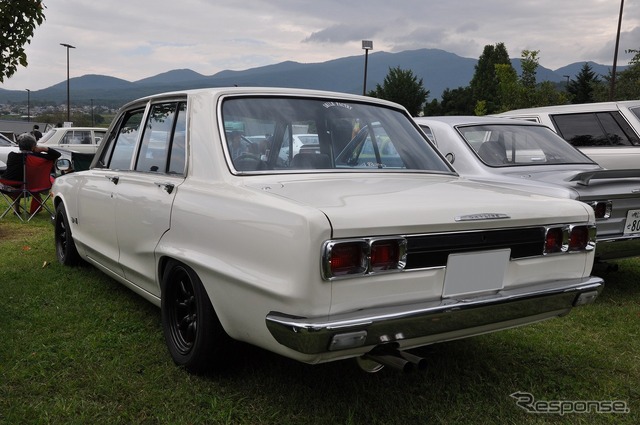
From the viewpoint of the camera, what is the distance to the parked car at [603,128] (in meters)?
6.83

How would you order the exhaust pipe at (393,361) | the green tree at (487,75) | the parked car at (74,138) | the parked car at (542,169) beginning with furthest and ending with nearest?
1. the green tree at (487,75)
2. the parked car at (74,138)
3. the parked car at (542,169)
4. the exhaust pipe at (393,361)

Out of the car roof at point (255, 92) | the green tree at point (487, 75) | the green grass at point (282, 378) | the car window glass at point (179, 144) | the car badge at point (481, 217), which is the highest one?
the green tree at point (487, 75)

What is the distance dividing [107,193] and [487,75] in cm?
6884

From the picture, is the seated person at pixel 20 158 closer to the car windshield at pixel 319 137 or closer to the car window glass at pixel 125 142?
the car window glass at pixel 125 142

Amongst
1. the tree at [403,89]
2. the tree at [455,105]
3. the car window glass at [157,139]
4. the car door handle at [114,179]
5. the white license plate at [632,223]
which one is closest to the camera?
the car window glass at [157,139]

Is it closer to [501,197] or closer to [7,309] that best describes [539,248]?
[501,197]

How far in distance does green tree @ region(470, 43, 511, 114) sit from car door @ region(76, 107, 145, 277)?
209 feet

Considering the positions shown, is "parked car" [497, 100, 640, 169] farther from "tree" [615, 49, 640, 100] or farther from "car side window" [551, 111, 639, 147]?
"tree" [615, 49, 640, 100]

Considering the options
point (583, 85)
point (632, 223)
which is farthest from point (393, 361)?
point (583, 85)

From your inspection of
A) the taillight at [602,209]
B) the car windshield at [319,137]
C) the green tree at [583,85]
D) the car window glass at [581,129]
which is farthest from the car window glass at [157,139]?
the green tree at [583,85]

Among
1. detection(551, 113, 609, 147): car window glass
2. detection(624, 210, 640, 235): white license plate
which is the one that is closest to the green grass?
detection(624, 210, 640, 235): white license plate

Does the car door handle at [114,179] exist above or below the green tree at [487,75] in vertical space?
below

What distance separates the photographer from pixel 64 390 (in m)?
2.97

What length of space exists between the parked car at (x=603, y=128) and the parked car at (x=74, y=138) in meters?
13.1
